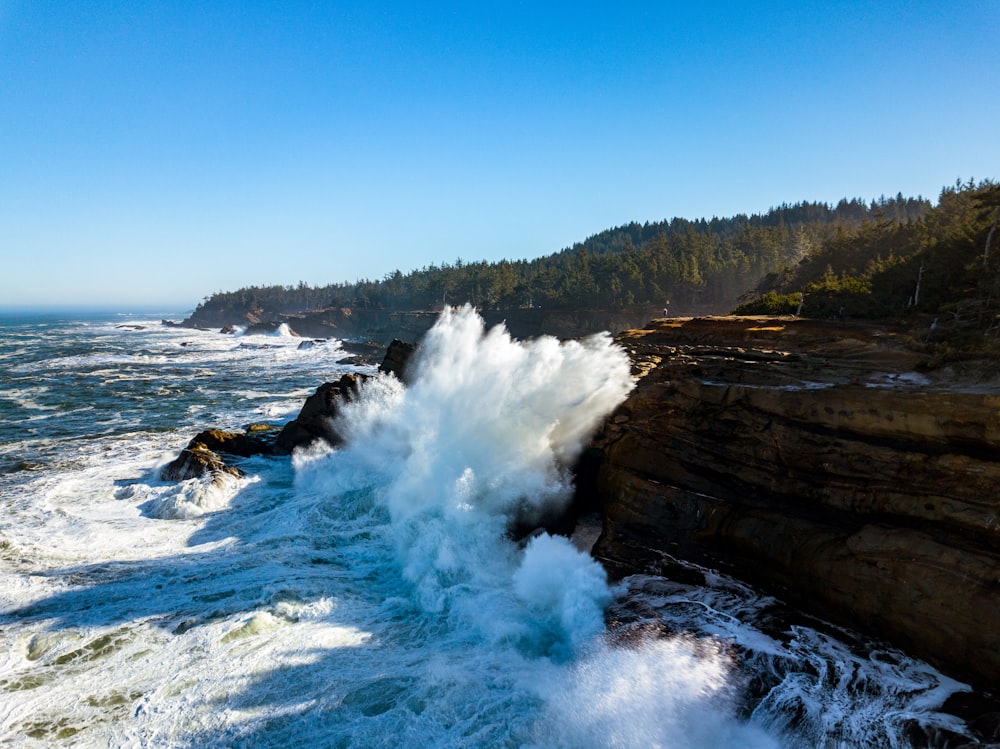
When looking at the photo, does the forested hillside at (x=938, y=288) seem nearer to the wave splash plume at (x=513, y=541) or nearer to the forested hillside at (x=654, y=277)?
the wave splash plume at (x=513, y=541)

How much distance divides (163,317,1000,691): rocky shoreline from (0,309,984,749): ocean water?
705 mm

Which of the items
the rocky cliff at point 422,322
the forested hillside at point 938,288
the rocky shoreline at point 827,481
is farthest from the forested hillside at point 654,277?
the rocky shoreline at point 827,481

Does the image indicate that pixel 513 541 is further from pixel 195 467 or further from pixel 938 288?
pixel 938 288

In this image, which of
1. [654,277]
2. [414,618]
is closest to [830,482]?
[414,618]

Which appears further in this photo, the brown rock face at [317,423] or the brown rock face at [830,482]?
the brown rock face at [317,423]

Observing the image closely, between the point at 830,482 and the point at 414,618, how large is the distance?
9.59 m

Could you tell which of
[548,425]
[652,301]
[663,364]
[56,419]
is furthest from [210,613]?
[652,301]

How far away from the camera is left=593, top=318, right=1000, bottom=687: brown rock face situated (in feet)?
29.1

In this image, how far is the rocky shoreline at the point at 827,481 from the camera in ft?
29.2

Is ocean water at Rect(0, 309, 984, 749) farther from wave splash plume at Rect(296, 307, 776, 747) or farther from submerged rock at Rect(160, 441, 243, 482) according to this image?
submerged rock at Rect(160, 441, 243, 482)

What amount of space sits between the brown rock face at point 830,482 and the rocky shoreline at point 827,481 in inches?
1.0

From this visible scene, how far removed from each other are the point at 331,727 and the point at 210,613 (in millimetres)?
4769

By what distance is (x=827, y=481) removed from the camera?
1095 centimetres

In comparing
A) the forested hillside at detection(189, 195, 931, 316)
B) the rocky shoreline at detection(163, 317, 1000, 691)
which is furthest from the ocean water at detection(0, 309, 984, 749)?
the forested hillside at detection(189, 195, 931, 316)
